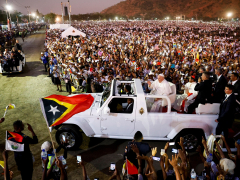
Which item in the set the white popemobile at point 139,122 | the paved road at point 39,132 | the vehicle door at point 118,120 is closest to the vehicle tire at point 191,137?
the white popemobile at point 139,122

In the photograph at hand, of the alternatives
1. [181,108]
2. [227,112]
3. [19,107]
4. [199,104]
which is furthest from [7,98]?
[227,112]

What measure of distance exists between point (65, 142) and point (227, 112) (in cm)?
421

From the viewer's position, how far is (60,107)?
177 inches

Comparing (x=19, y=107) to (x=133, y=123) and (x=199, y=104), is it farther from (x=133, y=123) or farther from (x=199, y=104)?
(x=199, y=104)

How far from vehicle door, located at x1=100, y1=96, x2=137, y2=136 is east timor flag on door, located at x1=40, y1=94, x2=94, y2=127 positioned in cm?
56

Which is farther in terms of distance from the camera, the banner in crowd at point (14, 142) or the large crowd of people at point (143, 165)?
the banner in crowd at point (14, 142)

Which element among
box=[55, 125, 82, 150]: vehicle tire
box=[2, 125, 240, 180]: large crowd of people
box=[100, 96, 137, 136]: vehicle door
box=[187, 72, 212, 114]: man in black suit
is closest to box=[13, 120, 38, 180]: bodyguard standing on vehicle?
box=[2, 125, 240, 180]: large crowd of people

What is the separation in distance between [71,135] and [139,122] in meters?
1.88

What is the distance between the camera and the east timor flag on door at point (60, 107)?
4.29 m

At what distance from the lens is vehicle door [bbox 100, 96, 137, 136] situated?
476cm

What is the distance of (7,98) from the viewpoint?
8.98 m

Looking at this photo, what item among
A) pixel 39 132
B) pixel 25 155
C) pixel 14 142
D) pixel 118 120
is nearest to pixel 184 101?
pixel 118 120

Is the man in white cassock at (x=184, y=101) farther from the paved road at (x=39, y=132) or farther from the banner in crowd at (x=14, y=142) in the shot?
the banner in crowd at (x=14, y=142)

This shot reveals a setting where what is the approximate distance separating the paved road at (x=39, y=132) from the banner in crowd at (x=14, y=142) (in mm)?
1429
